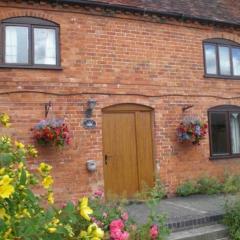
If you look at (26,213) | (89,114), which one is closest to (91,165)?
(89,114)

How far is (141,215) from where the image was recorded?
8664 mm

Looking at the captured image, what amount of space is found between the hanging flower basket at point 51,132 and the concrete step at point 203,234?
10.6 feet

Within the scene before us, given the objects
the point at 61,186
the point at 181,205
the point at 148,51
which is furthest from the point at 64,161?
the point at 148,51

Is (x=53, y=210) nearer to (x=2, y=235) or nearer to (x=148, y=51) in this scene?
(x=2, y=235)

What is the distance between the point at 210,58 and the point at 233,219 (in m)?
5.89

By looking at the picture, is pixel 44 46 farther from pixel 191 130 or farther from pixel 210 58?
pixel 210 58

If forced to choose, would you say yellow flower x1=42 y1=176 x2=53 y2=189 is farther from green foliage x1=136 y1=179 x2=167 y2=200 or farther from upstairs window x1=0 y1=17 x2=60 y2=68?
upstairs window x1=0 y1=17 x2=60 y2=68

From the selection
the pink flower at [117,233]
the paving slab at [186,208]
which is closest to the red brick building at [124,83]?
the paving slab at [186,208]

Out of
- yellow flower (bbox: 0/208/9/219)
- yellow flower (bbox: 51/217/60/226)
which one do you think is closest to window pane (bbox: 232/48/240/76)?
yellow flower (bbox: 51/217/60/226)

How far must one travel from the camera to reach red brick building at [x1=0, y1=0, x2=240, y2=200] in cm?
955

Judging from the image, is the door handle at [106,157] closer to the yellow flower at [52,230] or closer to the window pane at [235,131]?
the window pane at [235,131]

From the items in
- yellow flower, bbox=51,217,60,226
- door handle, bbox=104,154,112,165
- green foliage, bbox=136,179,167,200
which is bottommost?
green foliage, bbox=136,179,167,200

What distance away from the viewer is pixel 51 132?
29.8 ft

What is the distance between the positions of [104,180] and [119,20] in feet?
13.5
